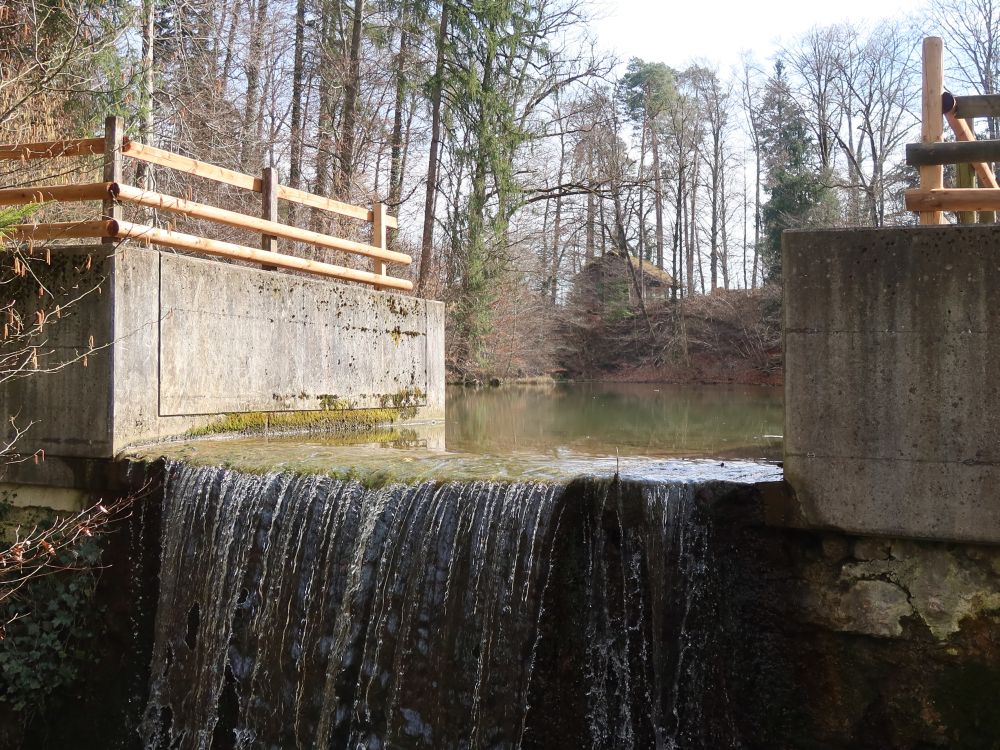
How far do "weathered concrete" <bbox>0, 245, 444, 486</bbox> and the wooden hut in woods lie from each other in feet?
100.0

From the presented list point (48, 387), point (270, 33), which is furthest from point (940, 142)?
point (270, 33)

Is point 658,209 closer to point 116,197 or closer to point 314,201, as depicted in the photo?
point 314,201

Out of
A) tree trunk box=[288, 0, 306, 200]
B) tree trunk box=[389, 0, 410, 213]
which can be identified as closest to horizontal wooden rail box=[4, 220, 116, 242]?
tree trunk box=[288, 0, 306, 200]

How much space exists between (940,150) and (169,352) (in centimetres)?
555

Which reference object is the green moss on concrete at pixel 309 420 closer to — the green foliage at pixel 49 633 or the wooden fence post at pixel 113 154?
the green foliage at pixel 49 633

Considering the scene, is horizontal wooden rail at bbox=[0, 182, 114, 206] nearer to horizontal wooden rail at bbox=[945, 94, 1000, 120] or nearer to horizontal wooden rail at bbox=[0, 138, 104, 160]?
horizontal wooden rail at bbox=[0, 138, 104, 160]

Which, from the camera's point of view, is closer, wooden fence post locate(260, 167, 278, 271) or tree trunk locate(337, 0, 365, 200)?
wooden fence post locate(260, 167, 278, 271)

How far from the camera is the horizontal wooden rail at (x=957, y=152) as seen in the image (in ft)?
14.5

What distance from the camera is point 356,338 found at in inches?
367

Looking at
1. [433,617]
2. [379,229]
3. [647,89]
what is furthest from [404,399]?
[647,89]

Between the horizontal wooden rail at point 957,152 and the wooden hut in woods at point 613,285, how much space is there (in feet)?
111

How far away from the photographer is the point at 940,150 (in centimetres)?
446

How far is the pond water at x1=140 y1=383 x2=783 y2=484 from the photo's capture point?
563 cm

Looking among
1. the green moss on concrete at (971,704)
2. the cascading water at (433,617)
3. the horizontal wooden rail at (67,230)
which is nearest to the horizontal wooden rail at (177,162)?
the horizontal wooden rail at (67,230)
